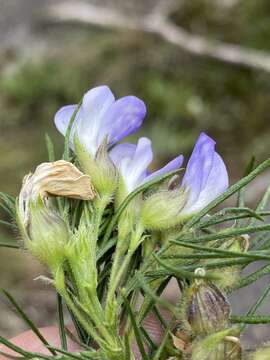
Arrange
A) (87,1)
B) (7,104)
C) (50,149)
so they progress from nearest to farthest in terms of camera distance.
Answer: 1. (50,149)
2. (7,104)
3. (87,1)

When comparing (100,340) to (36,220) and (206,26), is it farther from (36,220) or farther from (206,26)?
(206,26)

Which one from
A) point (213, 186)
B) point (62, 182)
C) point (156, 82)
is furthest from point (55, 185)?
point (156, 82)

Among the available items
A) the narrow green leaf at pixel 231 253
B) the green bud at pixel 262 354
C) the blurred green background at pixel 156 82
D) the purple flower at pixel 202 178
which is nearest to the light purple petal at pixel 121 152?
the purple flower at pixel 202 178

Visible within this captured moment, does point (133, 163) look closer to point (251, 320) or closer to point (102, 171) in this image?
point (102, 171)

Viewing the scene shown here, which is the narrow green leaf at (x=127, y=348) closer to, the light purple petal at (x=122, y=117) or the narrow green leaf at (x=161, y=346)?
the narrow green leaf at (x=161, y=346)

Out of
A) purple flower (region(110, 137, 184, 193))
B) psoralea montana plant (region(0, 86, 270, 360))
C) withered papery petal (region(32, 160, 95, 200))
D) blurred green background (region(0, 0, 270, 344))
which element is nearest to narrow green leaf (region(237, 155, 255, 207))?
psoralea montana plant (region(0, 86, 270, 360))

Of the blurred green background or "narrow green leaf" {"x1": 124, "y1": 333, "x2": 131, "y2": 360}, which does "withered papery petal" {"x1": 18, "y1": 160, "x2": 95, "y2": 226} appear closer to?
"narrow green leaf" {"x1": 124, "y1": 333, "x2": 131, "y2": 360}

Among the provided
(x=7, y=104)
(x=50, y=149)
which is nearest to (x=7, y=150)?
(x=7, y=104)
